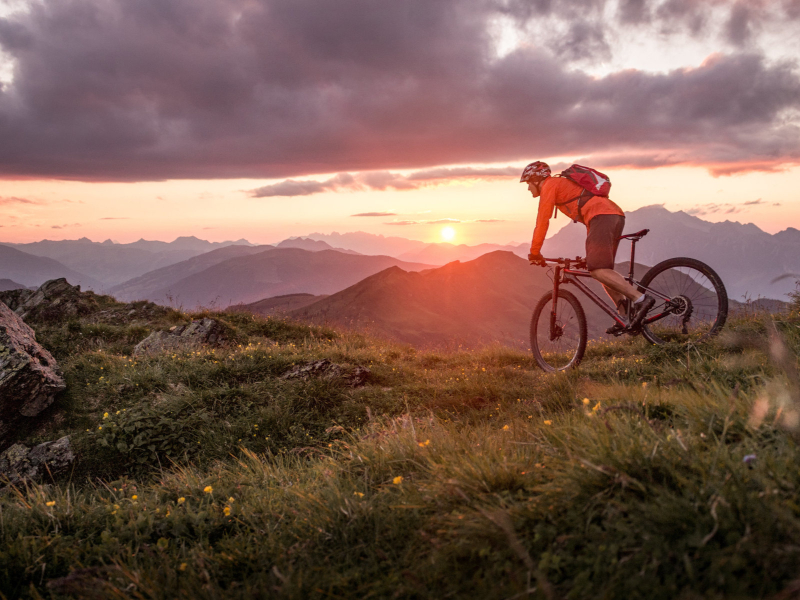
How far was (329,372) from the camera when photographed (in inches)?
279

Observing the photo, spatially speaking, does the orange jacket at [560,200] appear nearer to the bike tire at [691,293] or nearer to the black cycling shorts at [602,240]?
the black cycling shorts at [602,240]

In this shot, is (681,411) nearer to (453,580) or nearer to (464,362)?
(453,580)

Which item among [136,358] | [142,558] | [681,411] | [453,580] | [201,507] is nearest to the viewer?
[453,580]

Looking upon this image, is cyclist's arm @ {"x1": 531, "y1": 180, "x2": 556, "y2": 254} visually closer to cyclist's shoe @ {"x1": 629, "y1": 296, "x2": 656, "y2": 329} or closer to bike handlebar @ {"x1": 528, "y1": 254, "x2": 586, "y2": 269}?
bike handlebar @ {"x1": 528, "y1": 254, "x2": 586, "y2": 269}

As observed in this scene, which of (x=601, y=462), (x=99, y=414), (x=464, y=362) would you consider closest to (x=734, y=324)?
(x=464, y=362)

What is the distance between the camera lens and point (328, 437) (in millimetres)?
5312

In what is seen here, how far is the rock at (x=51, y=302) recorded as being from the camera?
13.2 m

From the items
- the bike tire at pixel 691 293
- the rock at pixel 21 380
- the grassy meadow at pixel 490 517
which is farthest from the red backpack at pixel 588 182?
the rock at pixel 21 380

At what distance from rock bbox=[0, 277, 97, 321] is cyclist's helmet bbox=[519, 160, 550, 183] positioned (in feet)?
45.3

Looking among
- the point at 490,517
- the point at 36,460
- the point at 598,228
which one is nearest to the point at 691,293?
the point at 598,228

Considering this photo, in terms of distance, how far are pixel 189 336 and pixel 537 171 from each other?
28.0ft

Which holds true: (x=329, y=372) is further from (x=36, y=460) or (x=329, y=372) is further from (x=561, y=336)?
(x=561, y=336)

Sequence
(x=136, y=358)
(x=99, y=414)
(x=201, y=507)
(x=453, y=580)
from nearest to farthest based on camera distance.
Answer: (x=453, y=580) → (x=201, y=507) → (x=99, y=414) → (x=136, y=358)

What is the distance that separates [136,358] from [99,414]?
6.82 feet
